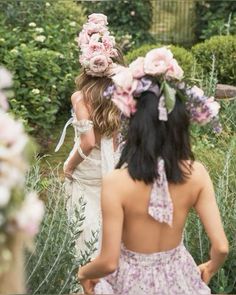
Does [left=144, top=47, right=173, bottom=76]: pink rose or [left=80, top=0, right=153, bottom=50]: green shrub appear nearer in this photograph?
[left=144, top=47, right=173, bottom=76]: pink rose

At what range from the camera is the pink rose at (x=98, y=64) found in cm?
478

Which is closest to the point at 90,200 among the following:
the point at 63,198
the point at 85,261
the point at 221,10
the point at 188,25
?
the point at 63,198

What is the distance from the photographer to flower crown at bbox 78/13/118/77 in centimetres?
481

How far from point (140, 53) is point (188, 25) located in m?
6.42

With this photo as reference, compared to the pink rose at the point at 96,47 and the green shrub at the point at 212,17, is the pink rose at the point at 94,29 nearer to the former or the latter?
the pink rose at the point at 96,47

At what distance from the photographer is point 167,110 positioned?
2.87 meters

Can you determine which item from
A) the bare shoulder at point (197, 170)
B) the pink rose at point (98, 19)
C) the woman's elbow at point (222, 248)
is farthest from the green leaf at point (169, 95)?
the pink rose at point (98, 19)

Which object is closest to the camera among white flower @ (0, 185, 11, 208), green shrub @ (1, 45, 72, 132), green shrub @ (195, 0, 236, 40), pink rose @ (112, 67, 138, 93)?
white flower @ (0, 185, 11, 208)

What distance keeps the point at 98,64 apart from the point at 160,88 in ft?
6.28

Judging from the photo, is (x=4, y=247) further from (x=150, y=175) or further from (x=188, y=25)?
(x=188, y=25)

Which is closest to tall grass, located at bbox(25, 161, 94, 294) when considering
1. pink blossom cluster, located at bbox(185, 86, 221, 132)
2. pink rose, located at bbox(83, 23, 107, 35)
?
pink blossom cluster, located at bbox(185, 86, 221, 132)

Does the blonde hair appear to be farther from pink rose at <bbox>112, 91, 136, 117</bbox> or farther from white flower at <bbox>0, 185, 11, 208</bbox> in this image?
white flower at <bbox>0, 185, 11, 208</bbox>

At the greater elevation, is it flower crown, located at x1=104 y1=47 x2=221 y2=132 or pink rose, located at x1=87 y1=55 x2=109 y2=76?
flower crown, located at x1=104 y1=47 x2=221 y2=132

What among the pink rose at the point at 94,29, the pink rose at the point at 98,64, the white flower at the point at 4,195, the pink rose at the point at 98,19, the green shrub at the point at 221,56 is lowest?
the green shrub at the point at 221,56
